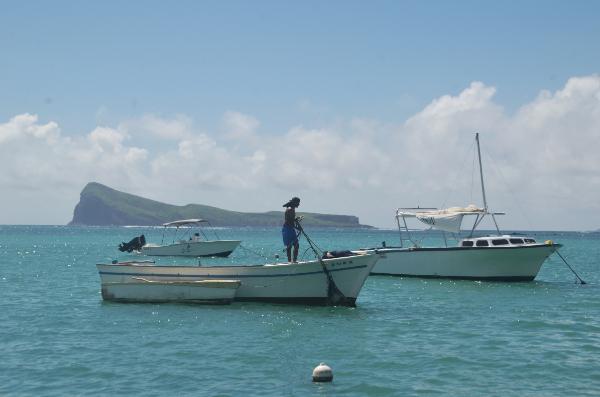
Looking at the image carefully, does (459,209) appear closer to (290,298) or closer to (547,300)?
(547,300)

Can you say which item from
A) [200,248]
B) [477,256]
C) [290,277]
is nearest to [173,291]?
[290,277]

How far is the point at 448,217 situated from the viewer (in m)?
42.4

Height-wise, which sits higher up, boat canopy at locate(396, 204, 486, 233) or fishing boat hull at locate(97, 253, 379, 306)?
boat canopy at locate(396, 204, 486, 233)

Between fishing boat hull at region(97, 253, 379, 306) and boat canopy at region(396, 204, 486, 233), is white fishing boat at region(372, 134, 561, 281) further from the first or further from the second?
fishing boat hull at region(97, 253, 379, 306)

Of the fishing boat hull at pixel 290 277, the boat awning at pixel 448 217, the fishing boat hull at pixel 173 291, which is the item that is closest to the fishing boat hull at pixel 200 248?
the boat awning at pixel 448 217

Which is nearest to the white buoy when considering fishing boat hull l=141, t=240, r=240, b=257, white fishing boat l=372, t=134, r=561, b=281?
white fishing boat l=372, t=134, r=561, b=281

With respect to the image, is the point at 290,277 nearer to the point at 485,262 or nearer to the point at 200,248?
the point at 485,262

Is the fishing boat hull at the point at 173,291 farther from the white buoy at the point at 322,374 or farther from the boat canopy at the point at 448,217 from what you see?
the boat canopy at the point at 448,217

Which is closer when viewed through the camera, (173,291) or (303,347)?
(303,347)

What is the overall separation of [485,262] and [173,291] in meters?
18.6

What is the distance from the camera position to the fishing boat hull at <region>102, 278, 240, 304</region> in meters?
28.6

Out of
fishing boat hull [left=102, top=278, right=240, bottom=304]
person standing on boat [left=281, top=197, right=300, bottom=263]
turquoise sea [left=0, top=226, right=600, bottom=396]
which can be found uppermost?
person standing on boat [left=281, top=197, right=300, bottom=263]

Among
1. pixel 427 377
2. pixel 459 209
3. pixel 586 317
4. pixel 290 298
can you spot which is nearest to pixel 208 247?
pixel 459 209

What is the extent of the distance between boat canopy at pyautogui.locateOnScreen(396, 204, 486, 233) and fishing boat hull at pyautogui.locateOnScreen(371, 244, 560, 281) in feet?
7.62
